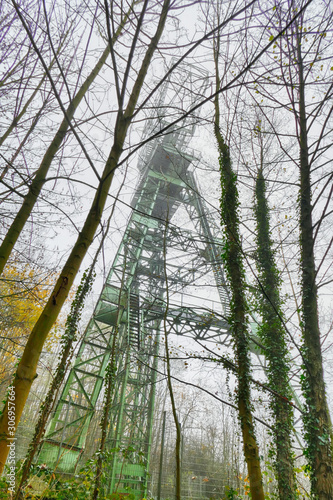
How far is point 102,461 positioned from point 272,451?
3.13m

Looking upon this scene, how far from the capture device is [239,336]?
4148mm

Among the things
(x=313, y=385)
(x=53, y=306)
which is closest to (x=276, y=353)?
(x=313, y=385)

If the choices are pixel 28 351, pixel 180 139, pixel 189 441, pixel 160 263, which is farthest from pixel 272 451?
pixel 189 441

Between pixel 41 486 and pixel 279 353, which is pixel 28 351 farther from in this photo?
pixel 41 486

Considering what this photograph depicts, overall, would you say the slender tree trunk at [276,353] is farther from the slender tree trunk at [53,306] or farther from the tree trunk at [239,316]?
the slender tree trunk at [53,306]

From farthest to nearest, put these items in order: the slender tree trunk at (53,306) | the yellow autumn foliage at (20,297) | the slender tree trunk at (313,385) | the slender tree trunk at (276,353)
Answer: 1. the slender tree trunk at (276,353)
2. the yellow autumn foliage at (20,297)
3. the slender tree trunk at (313,385)
4. the slender tree trunk at (53,306)

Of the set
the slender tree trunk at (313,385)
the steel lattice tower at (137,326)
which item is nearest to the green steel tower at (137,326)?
the steel lattice tower at (137,326)

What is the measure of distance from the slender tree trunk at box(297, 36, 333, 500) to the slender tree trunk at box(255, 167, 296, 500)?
0.64 m

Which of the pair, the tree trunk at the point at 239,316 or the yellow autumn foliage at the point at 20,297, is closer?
the tree trunk at the point at 239,316

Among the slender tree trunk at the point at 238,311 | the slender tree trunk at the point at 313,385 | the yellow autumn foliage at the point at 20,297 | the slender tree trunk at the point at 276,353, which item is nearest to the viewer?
the slender tree trunk at the point at 238,311

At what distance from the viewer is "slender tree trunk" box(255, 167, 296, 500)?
5348 millimetres

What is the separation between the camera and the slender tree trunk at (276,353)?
535cm

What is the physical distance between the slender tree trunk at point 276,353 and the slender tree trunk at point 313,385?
2.09 ft

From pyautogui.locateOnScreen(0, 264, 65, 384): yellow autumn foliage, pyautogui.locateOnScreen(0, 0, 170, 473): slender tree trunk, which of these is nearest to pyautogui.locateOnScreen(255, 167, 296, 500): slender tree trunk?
pyautogui.locateOnScreen(0, 0, 170, 473): slender tree trunk
